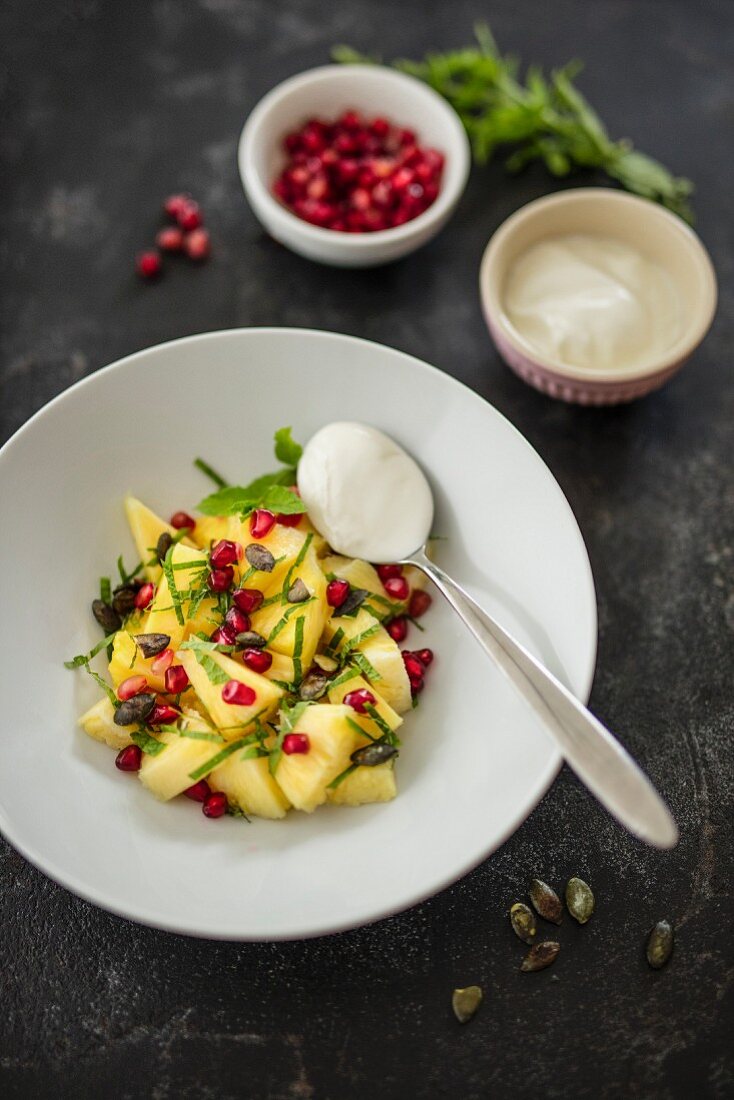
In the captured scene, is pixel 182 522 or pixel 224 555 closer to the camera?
pixel 224 555

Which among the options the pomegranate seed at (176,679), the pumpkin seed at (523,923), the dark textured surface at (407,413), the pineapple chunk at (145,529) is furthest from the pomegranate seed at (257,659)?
the pumpkin seed at (523,923)

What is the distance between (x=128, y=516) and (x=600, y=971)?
1.49 metres

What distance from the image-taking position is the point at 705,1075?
208 centimetres

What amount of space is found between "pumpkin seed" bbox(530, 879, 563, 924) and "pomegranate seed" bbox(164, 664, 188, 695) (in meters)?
0.92

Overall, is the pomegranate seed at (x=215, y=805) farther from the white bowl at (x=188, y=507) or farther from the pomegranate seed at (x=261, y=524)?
the pomegranate seed at (x=261, y=524)

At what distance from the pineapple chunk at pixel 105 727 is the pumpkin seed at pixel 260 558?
422 millimetres

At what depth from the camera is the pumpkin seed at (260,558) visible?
2.12 m

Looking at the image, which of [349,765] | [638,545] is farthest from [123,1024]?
[638,545]

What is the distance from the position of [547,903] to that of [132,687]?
1037 mm

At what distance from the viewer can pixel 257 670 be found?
82.4 inches

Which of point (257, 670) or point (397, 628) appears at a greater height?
point (257, 670)

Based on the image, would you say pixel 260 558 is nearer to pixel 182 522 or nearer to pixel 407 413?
pixel 182 522

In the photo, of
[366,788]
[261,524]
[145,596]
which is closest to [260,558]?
[261,524]

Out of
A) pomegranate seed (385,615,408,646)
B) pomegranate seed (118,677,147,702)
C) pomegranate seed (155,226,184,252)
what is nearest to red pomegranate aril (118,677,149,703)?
pomegranate seed (118,677,147,702)
